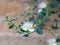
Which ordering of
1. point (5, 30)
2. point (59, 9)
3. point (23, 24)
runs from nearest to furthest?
point (23, 24)
point (59, 9)
point (5, 30)

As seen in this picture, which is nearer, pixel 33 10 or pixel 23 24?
A: pixel 23 24

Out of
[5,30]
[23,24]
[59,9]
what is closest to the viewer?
[23,24]

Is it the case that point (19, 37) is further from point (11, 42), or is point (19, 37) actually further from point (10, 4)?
point (10, 4)

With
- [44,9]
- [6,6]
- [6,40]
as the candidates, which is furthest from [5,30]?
[44,9]

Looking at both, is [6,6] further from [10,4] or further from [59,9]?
[59,9]

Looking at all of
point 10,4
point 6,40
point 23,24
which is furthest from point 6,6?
point 23,24

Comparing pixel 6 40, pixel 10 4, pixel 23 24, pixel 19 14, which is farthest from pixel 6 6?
pixel 23 24

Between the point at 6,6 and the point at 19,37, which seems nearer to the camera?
the point at 19,37

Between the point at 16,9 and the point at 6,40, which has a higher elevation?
the point at 16,9

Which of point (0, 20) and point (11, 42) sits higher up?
point (0, 20)
